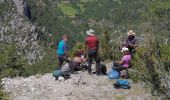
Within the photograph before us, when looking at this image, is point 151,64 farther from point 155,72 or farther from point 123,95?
point 123,95

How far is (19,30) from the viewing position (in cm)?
13188

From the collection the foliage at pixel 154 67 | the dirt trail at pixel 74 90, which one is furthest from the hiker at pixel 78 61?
the foliage at pixel 154 67

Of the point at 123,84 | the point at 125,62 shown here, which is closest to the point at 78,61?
the point at 125,62

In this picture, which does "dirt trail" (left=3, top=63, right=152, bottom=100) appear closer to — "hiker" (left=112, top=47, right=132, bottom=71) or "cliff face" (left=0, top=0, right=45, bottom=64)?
"hiker" (left=112, top=47, right=132, bottom=71)

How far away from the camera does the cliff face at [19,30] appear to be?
12331 cm

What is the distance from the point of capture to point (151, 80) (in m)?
14.2

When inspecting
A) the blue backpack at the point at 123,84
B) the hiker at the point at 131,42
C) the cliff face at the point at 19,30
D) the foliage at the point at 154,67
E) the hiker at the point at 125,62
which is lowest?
the cliff face at the point at 19,30

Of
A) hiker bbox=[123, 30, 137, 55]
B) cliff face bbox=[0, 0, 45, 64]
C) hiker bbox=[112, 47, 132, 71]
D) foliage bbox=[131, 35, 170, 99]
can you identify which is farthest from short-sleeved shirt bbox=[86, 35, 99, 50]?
cliff face bbox=[0, 0, 45, 64]

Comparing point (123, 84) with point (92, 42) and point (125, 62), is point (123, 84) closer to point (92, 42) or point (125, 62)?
point (125, 62)

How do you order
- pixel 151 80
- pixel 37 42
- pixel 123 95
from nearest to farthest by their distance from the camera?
pixel 151 80
pixel 123 95
pixel 37 42

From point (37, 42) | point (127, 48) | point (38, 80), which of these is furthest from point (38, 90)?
point (37, 42)

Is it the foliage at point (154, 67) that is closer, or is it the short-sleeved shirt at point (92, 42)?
the foliage at point (154, 67)

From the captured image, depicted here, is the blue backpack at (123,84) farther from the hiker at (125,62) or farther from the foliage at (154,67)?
the foliage at (154,67)

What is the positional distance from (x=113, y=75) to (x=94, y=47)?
142cm
